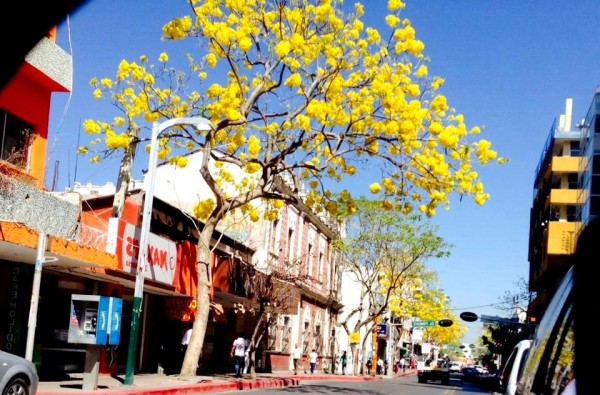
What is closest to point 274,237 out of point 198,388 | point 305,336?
point 305,336

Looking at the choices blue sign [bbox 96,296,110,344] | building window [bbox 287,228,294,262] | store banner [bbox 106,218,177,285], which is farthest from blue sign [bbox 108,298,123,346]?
building window [bbox 287,228,294,262]

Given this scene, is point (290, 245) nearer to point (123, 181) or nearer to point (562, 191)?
point (123, 181)

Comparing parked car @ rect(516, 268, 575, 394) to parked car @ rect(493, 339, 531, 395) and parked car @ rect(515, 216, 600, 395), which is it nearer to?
parked car @ rect(515, 216, 600, 395)

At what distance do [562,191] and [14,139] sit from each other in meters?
45.5

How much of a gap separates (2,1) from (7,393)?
7.52 m

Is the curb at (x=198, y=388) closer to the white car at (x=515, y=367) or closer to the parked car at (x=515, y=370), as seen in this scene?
the parked car at (x=515, y=370)

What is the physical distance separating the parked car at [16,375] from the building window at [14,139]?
23.8 feet

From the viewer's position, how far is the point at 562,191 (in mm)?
56469

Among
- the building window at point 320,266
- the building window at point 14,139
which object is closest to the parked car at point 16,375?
the building window at point 14,139

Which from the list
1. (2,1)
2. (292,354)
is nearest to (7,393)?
(2,1)

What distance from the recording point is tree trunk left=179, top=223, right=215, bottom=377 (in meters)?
21.7

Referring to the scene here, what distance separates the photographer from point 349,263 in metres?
50.5

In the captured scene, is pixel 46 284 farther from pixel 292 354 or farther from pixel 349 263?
pixel 349 263

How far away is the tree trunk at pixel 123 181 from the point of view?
22031 millimetres
